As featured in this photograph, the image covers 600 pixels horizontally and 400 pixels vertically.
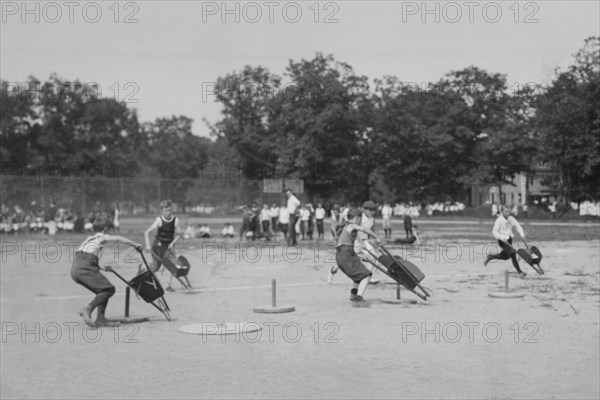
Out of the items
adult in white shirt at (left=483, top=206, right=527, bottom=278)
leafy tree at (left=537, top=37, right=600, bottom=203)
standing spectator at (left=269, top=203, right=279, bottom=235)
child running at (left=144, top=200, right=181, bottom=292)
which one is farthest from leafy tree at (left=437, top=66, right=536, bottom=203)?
child running at (left=144, top=200, right=181, bottom=292)

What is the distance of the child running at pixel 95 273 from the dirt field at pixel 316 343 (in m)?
0.37

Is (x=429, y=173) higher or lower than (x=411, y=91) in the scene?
lower

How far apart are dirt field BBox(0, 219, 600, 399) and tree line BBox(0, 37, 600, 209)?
4814cm

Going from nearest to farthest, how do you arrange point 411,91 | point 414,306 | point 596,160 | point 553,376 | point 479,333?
point 553,376 → point 479,333 → point 414,306 → point 596,160 → point 411,91

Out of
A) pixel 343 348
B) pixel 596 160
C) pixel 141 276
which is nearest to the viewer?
pixel 343 348

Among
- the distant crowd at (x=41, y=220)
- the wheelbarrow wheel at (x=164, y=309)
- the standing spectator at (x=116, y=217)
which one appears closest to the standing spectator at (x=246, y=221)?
the distant crowd at (x=41, y=220)

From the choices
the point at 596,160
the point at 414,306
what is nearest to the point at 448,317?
the point at 414,306

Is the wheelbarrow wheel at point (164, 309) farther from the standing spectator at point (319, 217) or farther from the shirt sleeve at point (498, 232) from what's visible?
the standing spectator at point (319, 217)

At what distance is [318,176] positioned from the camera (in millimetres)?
66188

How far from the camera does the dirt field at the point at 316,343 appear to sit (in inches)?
278

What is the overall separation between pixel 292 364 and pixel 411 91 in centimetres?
6786

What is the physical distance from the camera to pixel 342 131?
219 feet

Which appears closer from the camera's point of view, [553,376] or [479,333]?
[553,376]

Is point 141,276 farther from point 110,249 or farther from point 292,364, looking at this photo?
point 110,249
